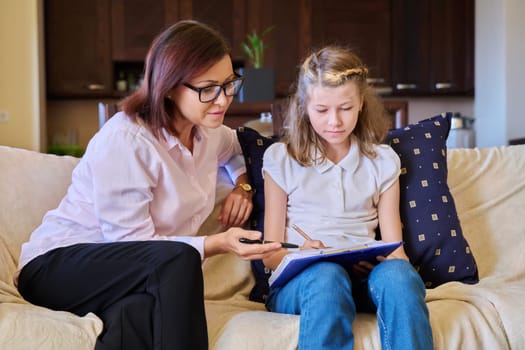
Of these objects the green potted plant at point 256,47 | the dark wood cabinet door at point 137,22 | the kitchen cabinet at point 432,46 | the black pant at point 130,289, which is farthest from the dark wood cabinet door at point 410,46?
the black pant at point 130,289

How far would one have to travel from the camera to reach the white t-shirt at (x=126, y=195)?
1476 millimetres

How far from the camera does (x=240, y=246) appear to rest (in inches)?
55.5

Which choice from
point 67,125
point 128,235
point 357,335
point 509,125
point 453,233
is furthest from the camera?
point 67,125

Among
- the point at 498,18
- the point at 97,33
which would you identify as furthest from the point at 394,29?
the point at 97,33

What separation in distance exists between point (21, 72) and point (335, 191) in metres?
3.65

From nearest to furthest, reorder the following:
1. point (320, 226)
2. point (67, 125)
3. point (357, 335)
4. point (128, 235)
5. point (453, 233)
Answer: point (357, 335)
point (128, 235)
point (320, 226)
point (453, 233)
point (67, 125)

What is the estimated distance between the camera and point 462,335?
1.43 meters

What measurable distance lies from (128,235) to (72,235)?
142 millimetres

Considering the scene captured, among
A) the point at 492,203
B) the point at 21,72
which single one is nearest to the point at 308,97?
the point at 492,203

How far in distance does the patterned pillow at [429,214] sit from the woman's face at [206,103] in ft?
1.84

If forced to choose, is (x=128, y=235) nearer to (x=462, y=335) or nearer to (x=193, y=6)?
(x=462, y=335)

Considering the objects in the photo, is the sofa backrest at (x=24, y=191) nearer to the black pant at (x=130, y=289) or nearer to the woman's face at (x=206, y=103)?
the black pant at (x=130, y=289)

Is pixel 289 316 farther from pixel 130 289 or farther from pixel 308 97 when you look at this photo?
pixel 308 97

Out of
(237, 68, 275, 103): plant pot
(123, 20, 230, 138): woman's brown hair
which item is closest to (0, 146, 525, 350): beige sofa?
(123, 20, 230, 138): woman's brown hair
